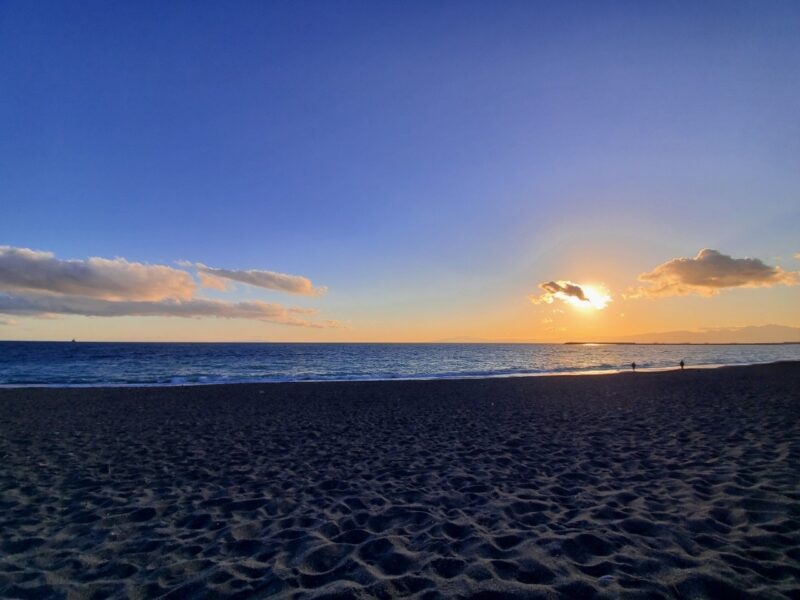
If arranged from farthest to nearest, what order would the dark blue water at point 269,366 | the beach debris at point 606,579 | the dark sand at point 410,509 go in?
the dark blue water at point 269,366 → the dark sand at point 410,509 → the beach debris at point 606,579

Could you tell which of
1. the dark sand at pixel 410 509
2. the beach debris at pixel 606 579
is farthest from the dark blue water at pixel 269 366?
the beach debris at pixel 606 579

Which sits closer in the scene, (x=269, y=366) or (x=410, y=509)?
(x=410, y=509)

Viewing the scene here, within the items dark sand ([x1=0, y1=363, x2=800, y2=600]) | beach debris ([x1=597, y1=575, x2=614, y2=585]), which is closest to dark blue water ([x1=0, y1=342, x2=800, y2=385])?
dark sand ([x1=0, y1=363, x2=800, y2=600])

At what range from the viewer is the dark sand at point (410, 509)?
4.04 meters

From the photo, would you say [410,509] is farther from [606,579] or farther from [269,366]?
[269,366]

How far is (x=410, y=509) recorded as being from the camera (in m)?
5.85

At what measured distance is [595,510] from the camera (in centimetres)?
554

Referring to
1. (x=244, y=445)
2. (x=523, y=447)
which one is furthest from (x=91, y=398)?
(x=523, y=447)

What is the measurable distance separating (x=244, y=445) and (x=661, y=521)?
29.0ft

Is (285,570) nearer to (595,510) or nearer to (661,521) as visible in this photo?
(595,510)

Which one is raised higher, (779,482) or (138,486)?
(779,482)

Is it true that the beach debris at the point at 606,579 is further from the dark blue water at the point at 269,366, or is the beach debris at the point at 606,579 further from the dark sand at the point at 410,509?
the dark blue water at the point at 269,366

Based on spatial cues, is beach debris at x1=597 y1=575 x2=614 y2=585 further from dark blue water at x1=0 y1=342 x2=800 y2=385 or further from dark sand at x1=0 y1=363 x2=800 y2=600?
dark blue water at x1=0 y1=342 x2=800 y2=385

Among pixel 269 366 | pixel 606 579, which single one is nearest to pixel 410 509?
pixel 606 579
